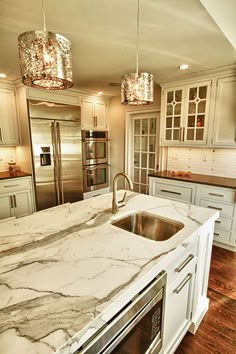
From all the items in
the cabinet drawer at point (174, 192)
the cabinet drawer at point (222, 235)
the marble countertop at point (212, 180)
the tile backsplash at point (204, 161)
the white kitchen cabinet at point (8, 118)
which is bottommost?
the cabinet drawer at point (222, 235)

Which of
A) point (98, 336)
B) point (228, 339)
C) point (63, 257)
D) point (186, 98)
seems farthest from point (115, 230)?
point (186, 98)

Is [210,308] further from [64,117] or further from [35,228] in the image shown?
[64,117]

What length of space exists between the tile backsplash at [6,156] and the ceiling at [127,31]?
1.40 m

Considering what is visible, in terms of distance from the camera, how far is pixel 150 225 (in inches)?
62.2

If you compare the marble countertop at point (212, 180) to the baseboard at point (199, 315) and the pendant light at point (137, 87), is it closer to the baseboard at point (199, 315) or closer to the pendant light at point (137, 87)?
the baseboard at point (199, 315)

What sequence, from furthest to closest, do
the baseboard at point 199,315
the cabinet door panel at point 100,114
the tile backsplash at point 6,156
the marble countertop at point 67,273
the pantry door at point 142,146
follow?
the cabinet door panel at point 100,114 → the pantry door at point 142,146 → the tile backsplash at point 6,156 → the baseboard at point 199,315 → the marble countertop at point 67,273

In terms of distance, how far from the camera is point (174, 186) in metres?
3.05

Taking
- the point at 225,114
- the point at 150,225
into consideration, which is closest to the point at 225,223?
the point at 225,114

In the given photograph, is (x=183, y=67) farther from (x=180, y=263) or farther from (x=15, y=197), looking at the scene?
(x=15, y=197)

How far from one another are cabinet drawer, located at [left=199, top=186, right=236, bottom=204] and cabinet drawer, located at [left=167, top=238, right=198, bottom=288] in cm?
152

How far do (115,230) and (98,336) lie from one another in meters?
0.65

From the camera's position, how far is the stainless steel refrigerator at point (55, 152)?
3.19 metres

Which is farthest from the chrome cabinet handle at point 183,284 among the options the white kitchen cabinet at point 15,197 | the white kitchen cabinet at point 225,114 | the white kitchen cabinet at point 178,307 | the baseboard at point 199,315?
the white kitchen cabinet at point 15,197

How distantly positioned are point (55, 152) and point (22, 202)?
0.98 m
